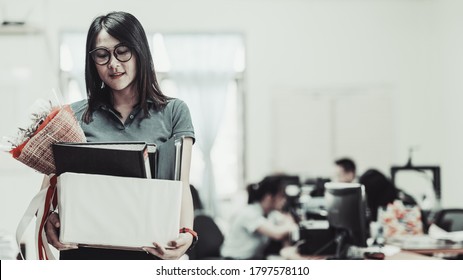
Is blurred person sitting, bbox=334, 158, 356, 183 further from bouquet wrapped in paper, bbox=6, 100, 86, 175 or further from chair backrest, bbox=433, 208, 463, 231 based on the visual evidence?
bouquet wrapped in paper, bbox=6, 100, 86, 175

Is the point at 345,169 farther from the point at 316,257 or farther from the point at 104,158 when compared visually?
the point at 104,158

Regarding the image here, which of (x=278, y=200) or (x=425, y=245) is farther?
(x=278, y=200)

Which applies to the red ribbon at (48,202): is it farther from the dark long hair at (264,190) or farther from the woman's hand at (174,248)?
the dark long hair at (264,190)

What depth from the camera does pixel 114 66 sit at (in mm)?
1012

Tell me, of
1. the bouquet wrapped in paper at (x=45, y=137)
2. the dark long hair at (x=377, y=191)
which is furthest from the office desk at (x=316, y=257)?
the bouquet wrapped in paper at (x=45, y=137)

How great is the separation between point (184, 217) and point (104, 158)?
0.21 meters

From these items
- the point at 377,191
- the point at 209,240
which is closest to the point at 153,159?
the point at 209,240

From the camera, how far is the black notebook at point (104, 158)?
0.89 metres

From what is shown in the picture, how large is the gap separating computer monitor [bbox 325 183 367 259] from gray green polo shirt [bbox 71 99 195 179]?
153 centimetres

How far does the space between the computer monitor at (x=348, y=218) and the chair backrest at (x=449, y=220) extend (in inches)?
40.0

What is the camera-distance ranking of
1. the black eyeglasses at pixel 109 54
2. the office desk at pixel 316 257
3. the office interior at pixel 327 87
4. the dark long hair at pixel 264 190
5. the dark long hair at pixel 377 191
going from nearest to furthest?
the black eyeglasses at pixel 109 54
the office desk at pixel 316 257
the dark long hair at pixel 264 190
the dark long hair at pixel 377 191
the office interior at pixel 327 87
